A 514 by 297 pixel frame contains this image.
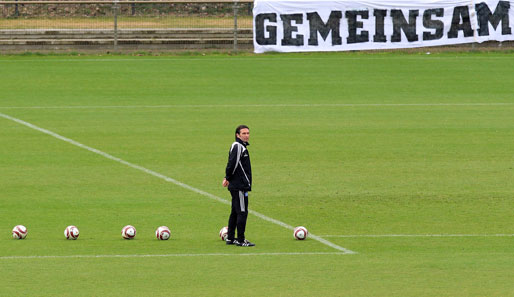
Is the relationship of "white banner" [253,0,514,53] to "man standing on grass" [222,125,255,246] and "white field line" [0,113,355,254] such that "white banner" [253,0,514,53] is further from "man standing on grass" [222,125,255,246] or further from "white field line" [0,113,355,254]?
"man standing on grass" [222,125,255,246]

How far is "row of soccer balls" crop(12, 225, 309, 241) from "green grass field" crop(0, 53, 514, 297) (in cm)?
15

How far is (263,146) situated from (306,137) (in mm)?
1705

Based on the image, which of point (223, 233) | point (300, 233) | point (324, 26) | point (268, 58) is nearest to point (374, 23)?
point (324, 26)

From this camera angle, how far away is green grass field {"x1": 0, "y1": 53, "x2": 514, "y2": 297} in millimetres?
13727

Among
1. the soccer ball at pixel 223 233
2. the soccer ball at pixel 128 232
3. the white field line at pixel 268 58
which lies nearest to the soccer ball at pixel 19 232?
the soccer ball at pixel 128 232

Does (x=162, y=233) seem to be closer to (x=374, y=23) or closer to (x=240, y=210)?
(x=240, y=210)

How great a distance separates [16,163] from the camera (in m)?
23.7

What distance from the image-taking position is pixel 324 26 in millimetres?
44094

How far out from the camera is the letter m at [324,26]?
43781 millimetres

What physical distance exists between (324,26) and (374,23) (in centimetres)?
209

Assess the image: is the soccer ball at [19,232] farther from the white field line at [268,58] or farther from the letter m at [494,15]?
the letter m at [494,15]

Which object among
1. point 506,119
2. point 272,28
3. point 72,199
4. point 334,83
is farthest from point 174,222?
point 272,28

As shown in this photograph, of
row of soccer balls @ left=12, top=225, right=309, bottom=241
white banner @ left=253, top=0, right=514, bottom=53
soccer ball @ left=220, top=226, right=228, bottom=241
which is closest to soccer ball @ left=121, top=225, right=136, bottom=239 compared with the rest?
row of soccer balls @ left=12, top=225, right=309, bottom=241

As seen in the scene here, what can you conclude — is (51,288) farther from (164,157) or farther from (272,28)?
(272,28)
